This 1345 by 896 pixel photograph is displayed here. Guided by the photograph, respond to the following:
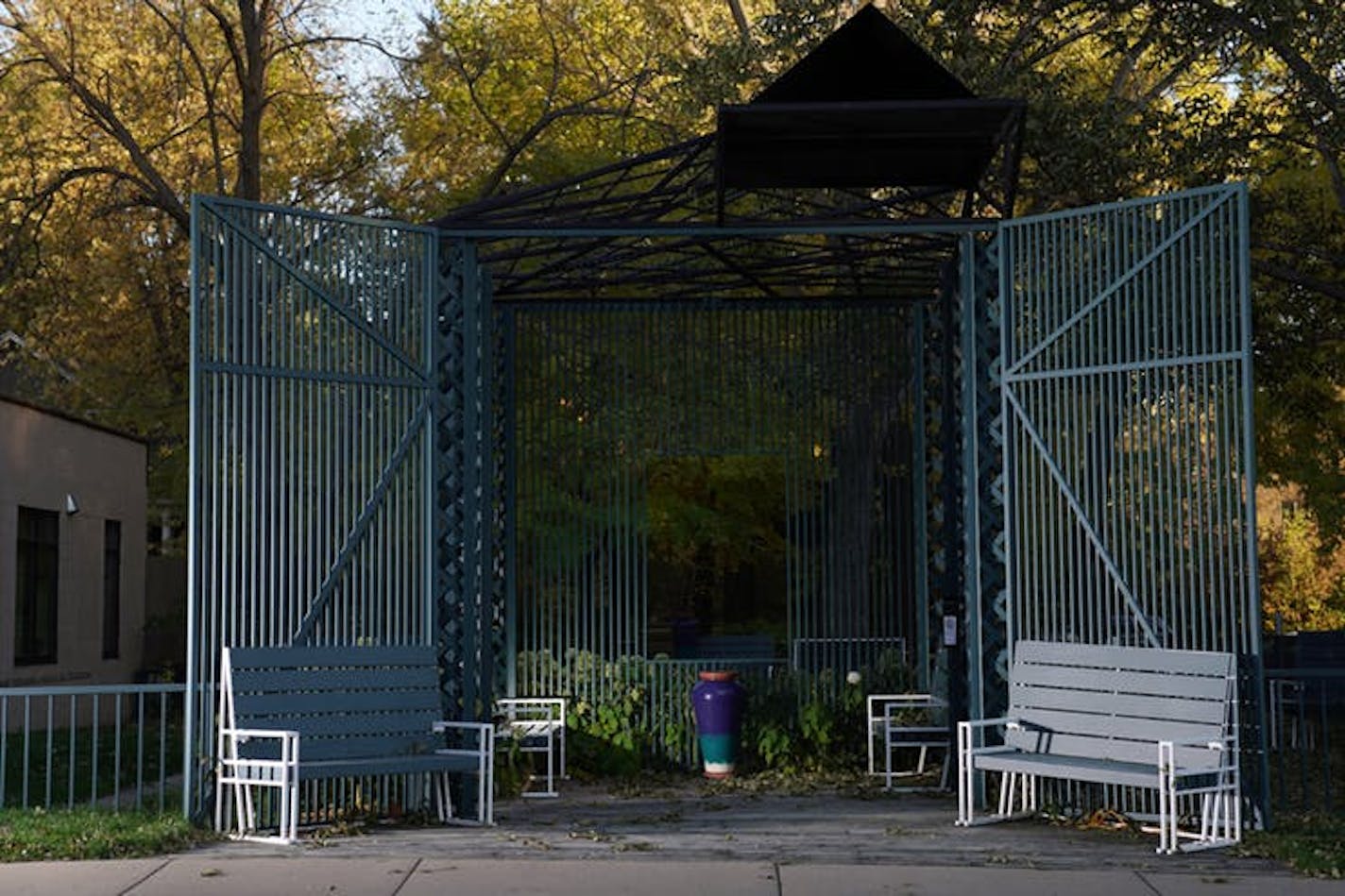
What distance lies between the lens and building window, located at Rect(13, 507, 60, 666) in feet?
74.4

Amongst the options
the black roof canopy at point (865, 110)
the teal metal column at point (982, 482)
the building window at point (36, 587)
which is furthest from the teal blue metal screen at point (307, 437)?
the building window at point (36, 587)

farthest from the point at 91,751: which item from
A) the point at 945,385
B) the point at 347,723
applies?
the point at 945,385

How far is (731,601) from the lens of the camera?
34.8 m

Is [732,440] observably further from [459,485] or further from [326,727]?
[326,727]

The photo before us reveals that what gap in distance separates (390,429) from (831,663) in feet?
17.8

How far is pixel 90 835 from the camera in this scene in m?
11.4

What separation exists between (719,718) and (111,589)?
41.9 ft

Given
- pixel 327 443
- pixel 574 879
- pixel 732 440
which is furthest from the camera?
pixel 732 440

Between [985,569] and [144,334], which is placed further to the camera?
[144,334]

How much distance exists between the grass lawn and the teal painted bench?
1.42ft

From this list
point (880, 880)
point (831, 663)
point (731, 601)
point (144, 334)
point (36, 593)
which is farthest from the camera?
point (731, 601)

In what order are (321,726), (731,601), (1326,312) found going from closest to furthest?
(321,726) < (1326,312) < (731,601)

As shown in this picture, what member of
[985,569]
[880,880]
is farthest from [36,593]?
[880,880]

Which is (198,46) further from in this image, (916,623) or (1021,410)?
(1021,410)
